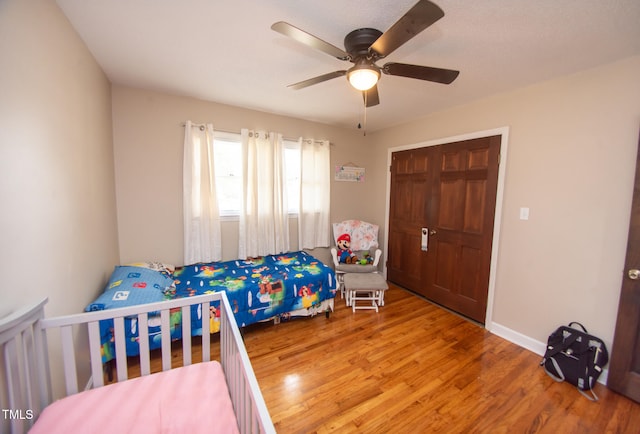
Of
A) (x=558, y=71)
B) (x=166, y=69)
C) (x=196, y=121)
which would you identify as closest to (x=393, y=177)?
(x=558, y=71)

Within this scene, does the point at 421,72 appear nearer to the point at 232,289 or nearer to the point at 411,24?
the point at 411,24

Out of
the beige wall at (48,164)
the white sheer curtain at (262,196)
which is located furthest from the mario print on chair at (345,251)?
the beige wall at (48,164)

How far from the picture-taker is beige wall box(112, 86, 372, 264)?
247 centimetres

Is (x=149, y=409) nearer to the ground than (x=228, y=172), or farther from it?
nearer to the ground

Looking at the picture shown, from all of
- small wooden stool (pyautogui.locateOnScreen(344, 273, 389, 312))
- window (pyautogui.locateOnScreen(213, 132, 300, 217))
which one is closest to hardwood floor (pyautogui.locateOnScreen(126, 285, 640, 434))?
small wooden stool (pyautogui.locateOnScreen(344, 273, 389, 312))

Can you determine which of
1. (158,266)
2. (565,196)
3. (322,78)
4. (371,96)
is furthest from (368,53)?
(158,266)

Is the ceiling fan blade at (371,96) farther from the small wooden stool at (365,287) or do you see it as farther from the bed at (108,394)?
the small wooden stool at (365,287)

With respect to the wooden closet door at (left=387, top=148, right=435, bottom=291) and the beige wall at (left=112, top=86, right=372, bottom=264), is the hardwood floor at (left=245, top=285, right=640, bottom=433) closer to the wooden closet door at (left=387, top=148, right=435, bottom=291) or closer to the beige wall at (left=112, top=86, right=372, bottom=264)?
the wooden closet door at (left=387, top=148, right=435, bottom=291)

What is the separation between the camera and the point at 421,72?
149 centimetres

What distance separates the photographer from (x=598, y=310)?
1.92m

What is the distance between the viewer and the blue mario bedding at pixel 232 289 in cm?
183

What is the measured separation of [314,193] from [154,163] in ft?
6.49

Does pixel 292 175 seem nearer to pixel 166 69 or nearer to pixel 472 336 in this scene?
pixel 166 69

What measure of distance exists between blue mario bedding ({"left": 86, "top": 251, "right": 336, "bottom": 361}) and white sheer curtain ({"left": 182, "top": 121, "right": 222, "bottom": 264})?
0.24 meters
